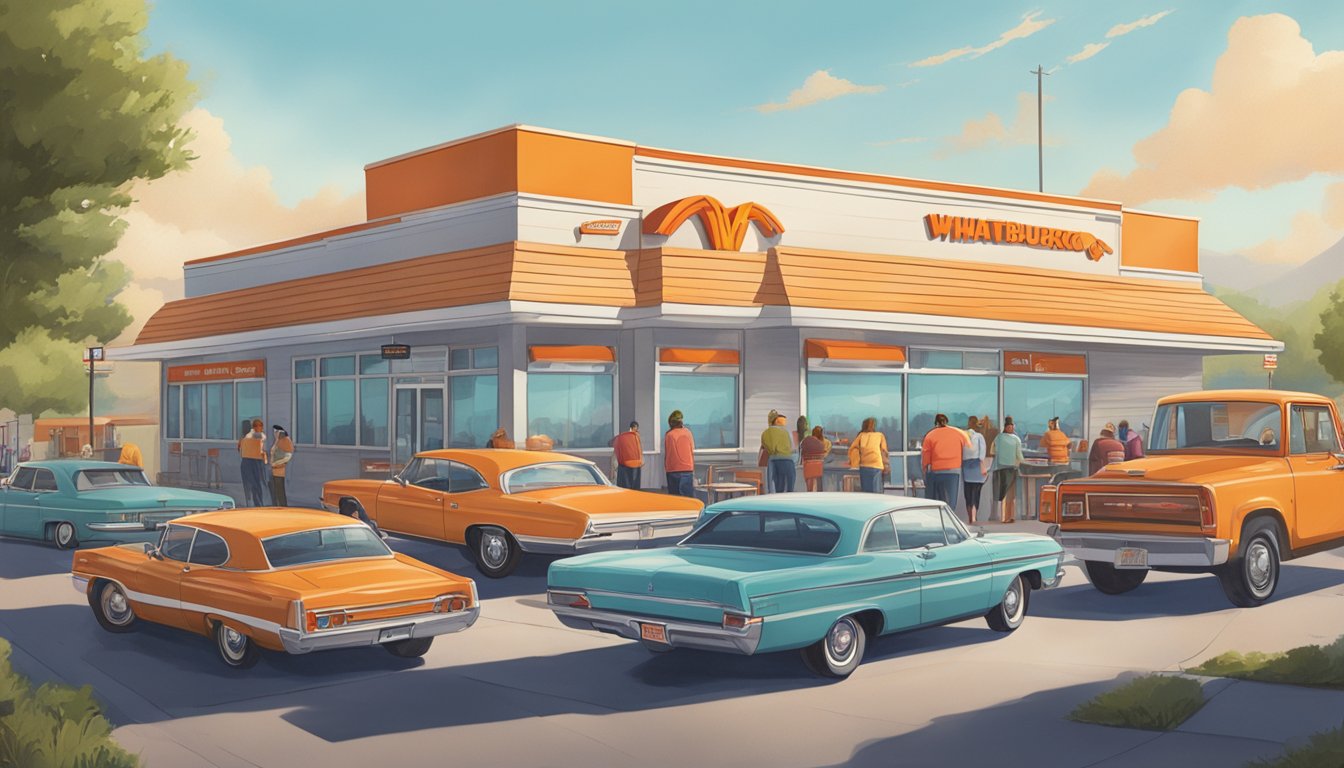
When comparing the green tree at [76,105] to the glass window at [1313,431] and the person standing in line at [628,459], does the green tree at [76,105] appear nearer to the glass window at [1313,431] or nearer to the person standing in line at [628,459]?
the person standing in line at [628,459]

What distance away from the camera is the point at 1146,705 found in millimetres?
8453

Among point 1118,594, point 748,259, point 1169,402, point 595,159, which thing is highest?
point 595,159

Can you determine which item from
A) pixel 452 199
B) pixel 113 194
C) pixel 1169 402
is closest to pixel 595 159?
pixel 452 199

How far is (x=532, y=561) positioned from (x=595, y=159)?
9797mm

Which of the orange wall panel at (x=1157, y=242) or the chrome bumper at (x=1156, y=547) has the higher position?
the orange wall panel at (x=1157, y=242)

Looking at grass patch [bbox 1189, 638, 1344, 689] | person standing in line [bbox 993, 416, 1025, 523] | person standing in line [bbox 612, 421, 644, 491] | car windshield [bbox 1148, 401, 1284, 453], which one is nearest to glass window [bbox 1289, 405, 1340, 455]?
car windshield [bbox 1148, 401, 1284, 453]

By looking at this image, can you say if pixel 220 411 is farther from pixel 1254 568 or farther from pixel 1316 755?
pixel 1316 755

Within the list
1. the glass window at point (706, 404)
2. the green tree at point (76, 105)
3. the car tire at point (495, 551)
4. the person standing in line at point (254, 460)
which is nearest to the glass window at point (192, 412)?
the person standing in line at point (254, 460)

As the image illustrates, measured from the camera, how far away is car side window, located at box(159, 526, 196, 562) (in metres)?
11.5

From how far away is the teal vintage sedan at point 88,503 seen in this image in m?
18.0

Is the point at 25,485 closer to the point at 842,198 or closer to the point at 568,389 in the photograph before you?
the point at 568,389

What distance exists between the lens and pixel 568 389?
23.9 meters

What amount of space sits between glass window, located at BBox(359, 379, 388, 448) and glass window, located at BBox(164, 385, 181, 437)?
9543 mm

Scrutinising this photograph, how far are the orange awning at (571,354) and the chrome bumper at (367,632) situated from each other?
1287 cm
